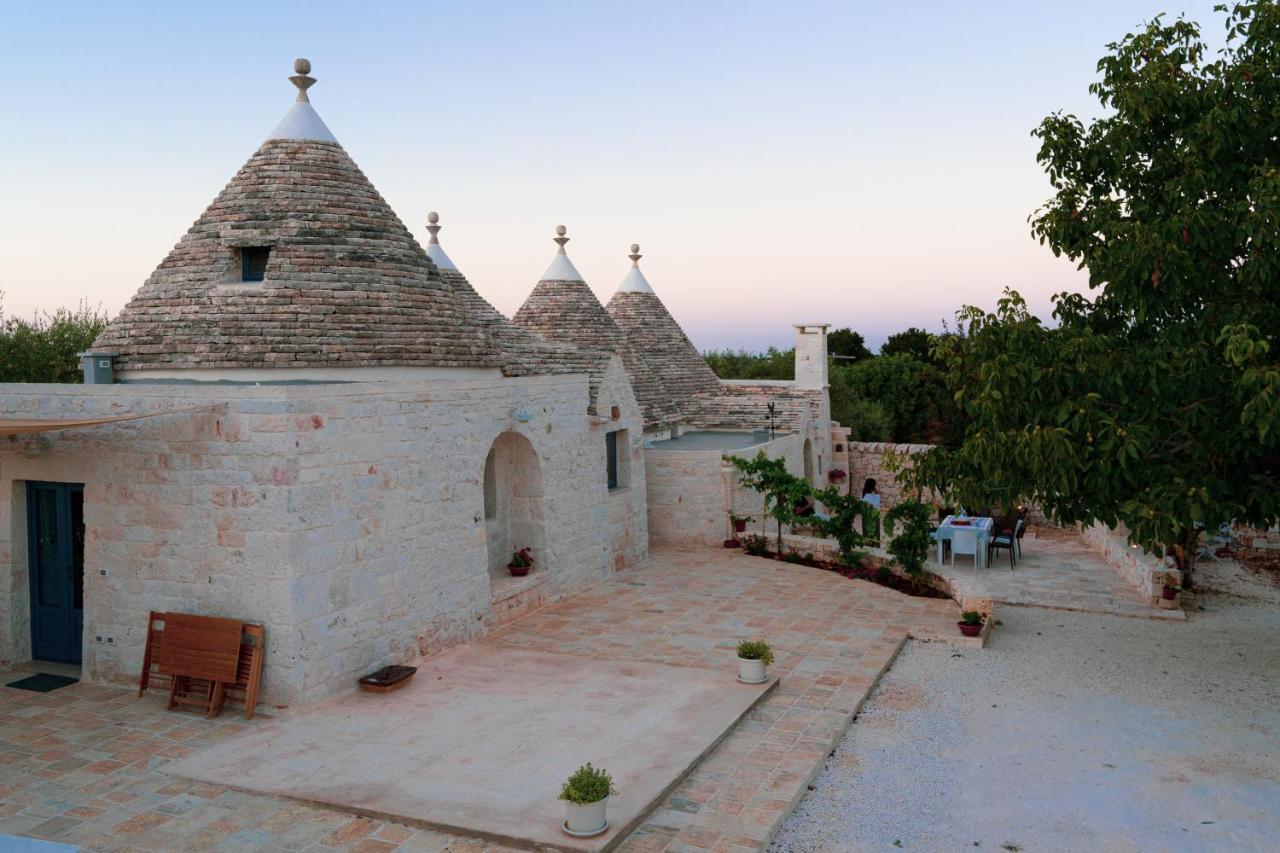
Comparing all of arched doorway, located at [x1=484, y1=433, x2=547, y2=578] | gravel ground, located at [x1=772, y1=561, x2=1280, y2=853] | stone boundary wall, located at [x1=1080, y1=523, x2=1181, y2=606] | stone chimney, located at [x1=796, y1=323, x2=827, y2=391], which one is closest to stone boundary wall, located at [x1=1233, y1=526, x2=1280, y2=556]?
stone boundary wall, located at [x1=1080, y1=523, x2=1181, y2=606]

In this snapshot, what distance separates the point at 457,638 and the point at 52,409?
4.95 meters

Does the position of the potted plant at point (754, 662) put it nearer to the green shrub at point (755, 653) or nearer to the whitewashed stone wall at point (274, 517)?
the green shrub at point (755, 653)

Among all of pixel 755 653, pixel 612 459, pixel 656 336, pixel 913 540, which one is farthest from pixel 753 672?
pixel 656 336

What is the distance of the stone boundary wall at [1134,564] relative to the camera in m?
14.1

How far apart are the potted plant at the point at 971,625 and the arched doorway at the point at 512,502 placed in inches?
226

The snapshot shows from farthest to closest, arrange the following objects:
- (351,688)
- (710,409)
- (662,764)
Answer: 1. (710,409)
2. (351,688)
3. (662,764)

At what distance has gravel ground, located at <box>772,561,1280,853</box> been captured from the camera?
7.35 m

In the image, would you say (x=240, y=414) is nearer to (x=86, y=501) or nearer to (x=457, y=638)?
(x=86, y=501)

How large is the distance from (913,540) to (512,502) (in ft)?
20.3

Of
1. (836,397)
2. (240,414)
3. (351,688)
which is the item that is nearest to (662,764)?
(351,688)

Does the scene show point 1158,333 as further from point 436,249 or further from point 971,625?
point 436,249

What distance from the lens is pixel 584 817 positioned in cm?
669

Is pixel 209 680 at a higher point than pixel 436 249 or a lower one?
lower

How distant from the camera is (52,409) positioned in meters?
9.92
